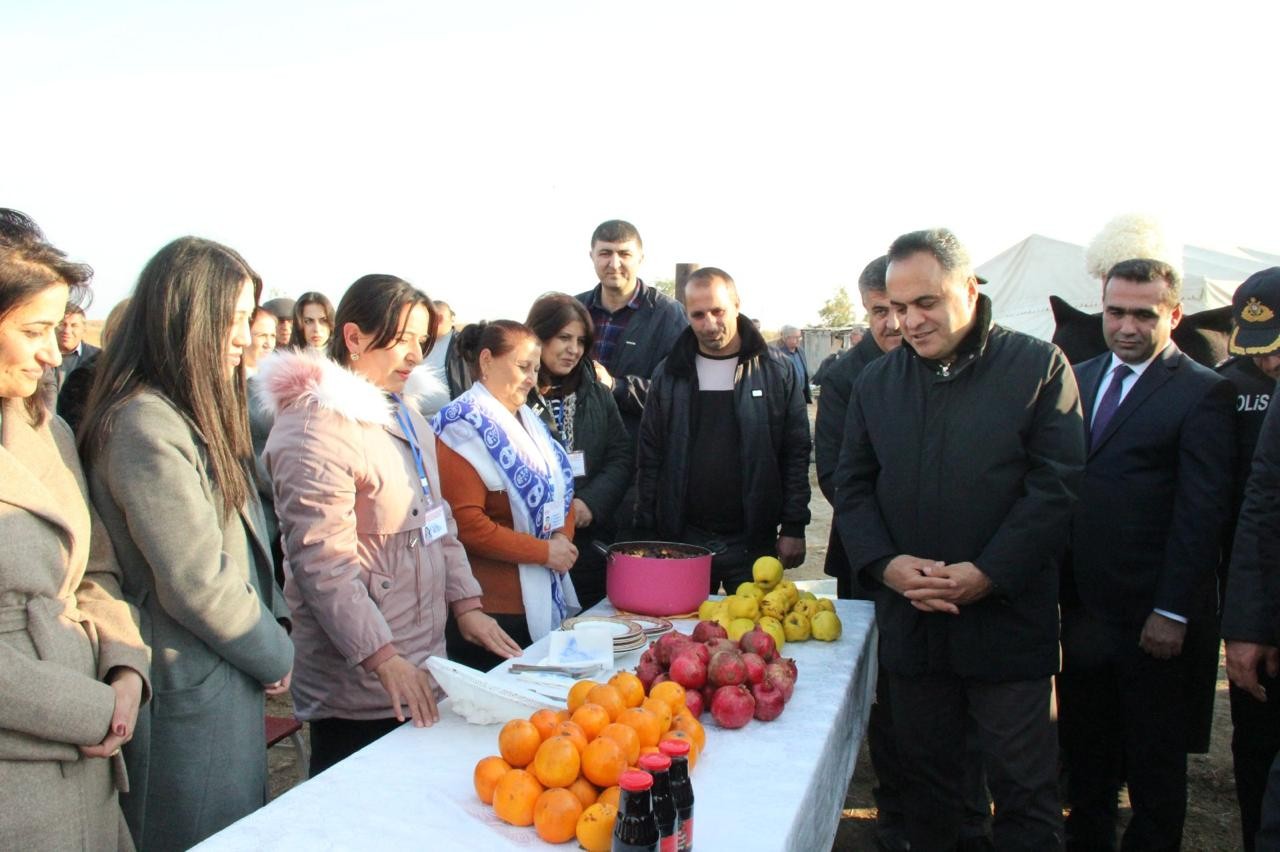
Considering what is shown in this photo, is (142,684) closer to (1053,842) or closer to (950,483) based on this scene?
(950,483)

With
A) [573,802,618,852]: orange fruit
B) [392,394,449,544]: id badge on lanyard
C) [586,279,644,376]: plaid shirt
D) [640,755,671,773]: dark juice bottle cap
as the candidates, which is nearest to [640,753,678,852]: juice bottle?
[640,755,671,773]: dark juice bottle cap

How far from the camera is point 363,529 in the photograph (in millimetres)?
2211

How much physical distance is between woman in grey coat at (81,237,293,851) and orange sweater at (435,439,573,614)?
846 mm

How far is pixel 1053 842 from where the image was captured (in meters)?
2.34

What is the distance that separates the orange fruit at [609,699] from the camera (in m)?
1.75

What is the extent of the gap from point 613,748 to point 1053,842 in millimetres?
1488

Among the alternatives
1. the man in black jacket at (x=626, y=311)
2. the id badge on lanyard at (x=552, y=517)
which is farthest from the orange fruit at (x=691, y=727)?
the man in black jacket at (x=626, y=311)

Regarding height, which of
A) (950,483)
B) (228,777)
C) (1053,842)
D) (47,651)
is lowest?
(1053,842)

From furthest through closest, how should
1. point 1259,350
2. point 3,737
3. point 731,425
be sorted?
1. point 731,425
2. point 1259,350
3. point 3,737

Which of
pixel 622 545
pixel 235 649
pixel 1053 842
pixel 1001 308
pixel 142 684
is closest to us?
pixel 142 684

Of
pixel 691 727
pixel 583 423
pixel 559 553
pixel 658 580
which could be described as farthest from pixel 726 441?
pixel 691 727

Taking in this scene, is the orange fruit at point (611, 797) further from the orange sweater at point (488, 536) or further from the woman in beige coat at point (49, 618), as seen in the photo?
the orange sweater at point (488, 536)

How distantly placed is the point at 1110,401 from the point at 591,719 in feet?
6.96

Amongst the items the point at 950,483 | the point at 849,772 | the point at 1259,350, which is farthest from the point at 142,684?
the point at 1259,350
